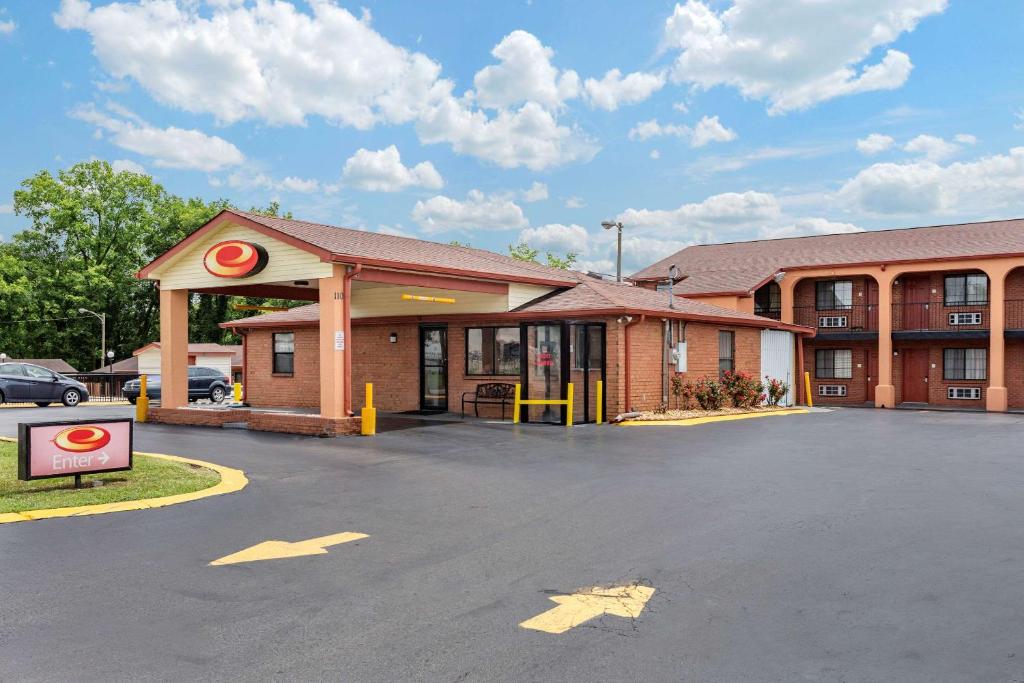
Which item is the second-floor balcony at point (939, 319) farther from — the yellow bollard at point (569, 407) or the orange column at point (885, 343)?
the yellow bollard at point (569, 407)

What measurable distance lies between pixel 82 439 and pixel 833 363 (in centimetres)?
3130

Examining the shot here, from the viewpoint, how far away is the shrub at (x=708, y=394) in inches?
895

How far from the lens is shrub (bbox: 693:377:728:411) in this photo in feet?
74.6

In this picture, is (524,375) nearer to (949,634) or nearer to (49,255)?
(949,634)

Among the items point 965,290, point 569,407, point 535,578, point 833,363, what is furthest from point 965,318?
point 535,578

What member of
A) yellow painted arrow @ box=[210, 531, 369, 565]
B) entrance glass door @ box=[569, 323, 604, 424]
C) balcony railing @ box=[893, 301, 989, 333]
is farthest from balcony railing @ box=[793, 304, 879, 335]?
yellow painted arrow @ box=[210, 531, 369, 565]

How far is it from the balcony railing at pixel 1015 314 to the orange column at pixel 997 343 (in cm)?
78

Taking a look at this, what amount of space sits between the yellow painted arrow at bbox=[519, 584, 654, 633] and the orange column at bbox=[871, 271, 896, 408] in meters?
29.7

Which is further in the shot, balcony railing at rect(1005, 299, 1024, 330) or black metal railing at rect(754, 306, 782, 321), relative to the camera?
black metal railing at rect(754, 306, 782, 321)

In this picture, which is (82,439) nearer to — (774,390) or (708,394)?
(708,394)

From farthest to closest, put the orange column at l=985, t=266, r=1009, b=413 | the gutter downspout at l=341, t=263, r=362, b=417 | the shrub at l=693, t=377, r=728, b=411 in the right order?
the orange column at l=985, t=266, r=1009, b=413
the shrub at l=693, t=377, r=728, b=411
the gutter downspout at l=341, t=263, r=362, b=417

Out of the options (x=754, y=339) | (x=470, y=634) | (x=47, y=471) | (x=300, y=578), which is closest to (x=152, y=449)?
(x=47, y=471)

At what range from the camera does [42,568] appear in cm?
662

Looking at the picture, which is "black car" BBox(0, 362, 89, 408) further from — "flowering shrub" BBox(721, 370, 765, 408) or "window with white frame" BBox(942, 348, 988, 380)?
"window with white frame" BBox(942, 348, 988, 380)
